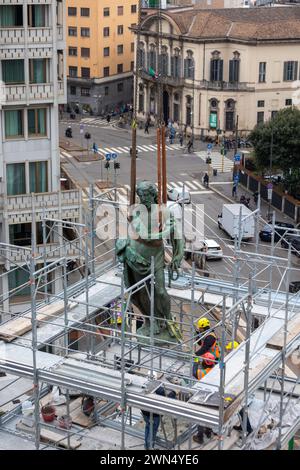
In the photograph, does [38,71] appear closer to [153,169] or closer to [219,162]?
[153,169]

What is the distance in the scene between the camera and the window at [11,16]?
195 ft

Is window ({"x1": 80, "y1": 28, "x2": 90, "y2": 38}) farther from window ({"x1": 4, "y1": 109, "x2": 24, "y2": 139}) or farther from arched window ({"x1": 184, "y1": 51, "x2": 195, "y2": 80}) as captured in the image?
window ({"x1": 4, "y1": 109, "x2": 24, "y2": 139})

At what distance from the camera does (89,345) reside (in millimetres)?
41938

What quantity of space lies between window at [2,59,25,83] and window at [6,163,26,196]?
530 cm

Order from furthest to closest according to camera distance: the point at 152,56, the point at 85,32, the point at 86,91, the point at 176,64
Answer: the point at 86,91
the point at 85,32
the point at 152,56
the point at 176,64

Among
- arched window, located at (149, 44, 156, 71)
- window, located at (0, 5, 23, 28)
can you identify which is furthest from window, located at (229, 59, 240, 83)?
window, located at (0, 5, 23, 28)

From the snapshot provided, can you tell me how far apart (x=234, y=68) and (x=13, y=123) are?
71518mm

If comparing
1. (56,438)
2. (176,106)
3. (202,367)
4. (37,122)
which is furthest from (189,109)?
(56,438)

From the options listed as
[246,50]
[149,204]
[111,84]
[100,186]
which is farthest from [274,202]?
[149,204]

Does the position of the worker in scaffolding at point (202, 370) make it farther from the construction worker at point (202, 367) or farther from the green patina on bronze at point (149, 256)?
the green patina on bronze at point (149, 256)

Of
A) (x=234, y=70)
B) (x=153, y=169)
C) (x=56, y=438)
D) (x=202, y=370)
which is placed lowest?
(x=153, y=169)

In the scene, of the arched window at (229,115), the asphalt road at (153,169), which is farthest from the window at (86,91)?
the arched window at (229,115)

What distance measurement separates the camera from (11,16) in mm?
59906

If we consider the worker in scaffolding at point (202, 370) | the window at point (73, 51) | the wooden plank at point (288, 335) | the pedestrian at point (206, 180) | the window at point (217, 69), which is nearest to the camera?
the worker in scaffolding at point (202, 370)
